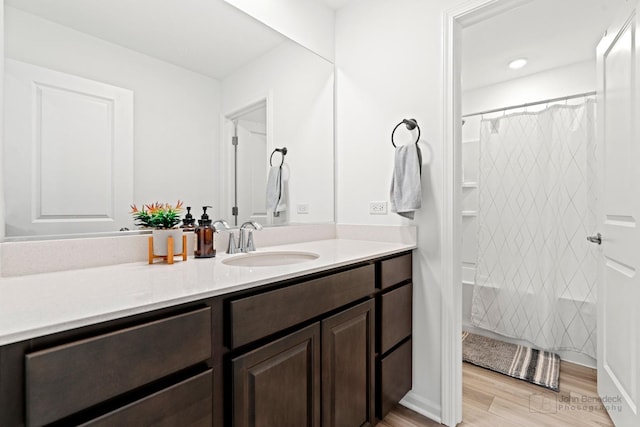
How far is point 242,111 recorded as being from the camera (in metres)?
1.63

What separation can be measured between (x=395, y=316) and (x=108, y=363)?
1.24 metres

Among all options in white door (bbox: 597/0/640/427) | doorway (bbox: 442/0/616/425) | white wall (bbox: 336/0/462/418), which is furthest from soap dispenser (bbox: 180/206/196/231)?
white door (bbox: 597/0/640/427)

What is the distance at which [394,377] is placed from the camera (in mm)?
1561

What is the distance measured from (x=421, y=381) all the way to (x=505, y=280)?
131cm

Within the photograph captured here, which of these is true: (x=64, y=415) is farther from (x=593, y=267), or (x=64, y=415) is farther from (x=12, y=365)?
(x=593, y=267)

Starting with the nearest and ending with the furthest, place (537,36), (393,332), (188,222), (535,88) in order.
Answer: (188,222), (393,332), (537,36), (535,88)

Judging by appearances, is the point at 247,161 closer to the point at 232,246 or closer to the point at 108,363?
the point at 232,246

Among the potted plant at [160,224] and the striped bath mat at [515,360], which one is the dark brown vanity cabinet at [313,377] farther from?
the striped bath mat at [515,360]

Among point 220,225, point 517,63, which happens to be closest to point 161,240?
point 220,225

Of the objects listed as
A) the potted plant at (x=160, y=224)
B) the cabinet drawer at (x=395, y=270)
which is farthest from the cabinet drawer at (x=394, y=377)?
the potted plant at (x=160, y=224)

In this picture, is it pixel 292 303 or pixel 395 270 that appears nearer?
pixel 292 303

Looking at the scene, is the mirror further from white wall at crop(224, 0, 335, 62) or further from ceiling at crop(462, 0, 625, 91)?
ceiling at crop(462, 0, 625, 91)

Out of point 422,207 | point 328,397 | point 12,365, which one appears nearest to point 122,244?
point 12,365

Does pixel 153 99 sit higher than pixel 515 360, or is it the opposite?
pixel 153 99
